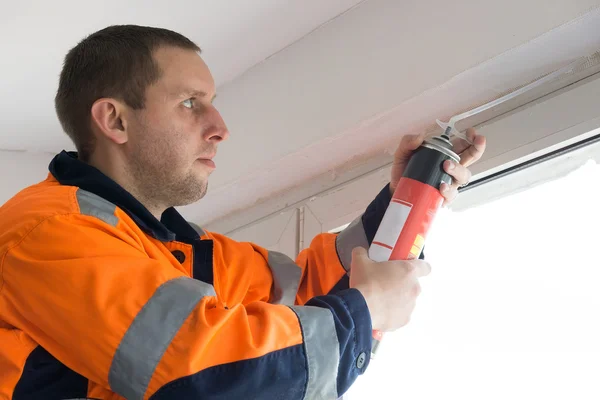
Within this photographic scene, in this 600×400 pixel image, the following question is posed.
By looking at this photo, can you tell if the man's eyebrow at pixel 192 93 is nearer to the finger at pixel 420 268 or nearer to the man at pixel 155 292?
the man at pixel 155 292

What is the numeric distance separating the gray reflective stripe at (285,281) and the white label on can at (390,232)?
268mm

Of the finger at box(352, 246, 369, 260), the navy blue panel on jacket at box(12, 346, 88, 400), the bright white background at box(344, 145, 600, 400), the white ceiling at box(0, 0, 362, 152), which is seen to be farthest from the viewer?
the white ceiling at box(0, 0, 362, 152)

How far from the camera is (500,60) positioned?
1.41 meters

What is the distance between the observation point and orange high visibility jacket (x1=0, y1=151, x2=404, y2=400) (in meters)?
0.96

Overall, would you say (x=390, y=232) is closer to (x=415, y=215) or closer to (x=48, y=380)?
(x=415, y=215)

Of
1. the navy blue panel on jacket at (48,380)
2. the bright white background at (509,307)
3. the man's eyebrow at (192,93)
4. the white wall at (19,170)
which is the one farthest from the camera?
the white wall at (19,170)

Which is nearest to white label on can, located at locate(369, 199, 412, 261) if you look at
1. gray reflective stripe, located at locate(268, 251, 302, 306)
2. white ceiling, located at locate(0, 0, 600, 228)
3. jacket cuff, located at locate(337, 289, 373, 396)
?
jacket cuff, located at locate(337, 289, 373, 396)

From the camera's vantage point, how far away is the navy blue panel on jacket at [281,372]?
0.95m

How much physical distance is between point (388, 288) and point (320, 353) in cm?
16

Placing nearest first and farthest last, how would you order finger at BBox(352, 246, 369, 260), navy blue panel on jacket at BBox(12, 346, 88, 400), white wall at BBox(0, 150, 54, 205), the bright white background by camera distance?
navy blue panel on jacket at BBox(12, 346, 88, 400), finger at BBox(352, 246, 369, 260), the bright white background, white wall at BBox(0, 150, 54, 205)

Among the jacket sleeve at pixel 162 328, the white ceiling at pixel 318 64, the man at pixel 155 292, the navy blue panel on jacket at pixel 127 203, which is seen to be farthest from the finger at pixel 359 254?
the white ceiling at pixel 318 64

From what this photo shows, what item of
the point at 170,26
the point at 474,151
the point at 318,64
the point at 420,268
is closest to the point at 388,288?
the point at 420,268

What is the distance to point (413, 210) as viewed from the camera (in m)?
1.18

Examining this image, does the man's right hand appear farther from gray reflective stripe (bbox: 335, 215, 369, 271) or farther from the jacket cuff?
gray reflective stripe (bbox: 335, 215, 369, 271)
